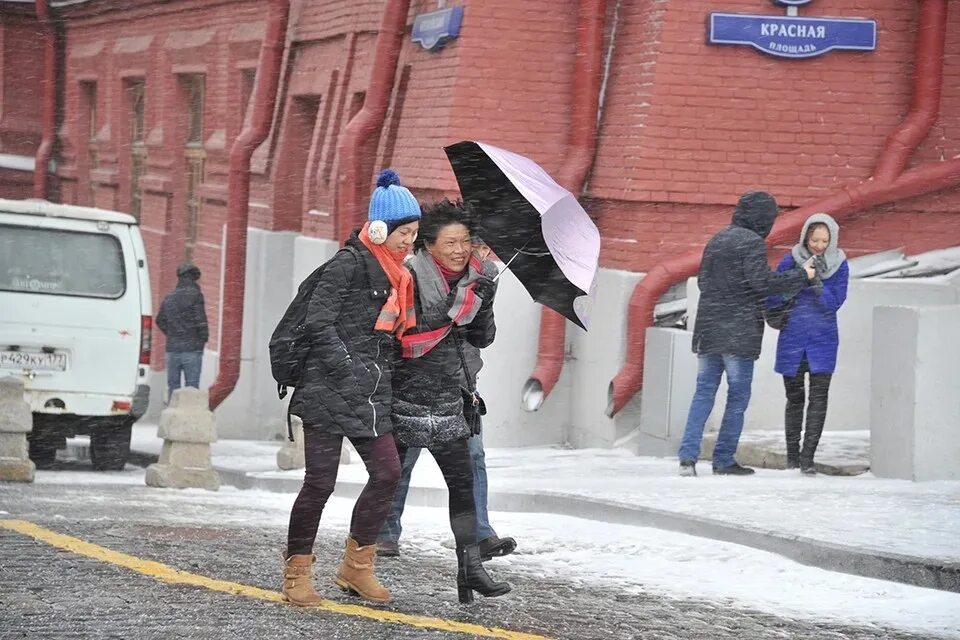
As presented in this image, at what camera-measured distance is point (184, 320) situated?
18.6 metres

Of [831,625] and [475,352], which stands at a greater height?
[475,352]

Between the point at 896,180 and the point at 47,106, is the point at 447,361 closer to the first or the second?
the point at 896,180

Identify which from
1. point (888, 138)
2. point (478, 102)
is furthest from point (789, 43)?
point (478, 102)

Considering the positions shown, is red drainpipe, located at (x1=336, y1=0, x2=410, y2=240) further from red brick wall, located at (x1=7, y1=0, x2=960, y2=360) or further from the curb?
the curb

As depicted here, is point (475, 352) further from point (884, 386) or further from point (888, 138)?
point (888, 138)

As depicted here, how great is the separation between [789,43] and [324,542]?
6.44m

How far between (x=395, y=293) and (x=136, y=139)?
19.9 meters

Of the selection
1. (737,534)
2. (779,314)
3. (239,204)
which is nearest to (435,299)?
(737,534)

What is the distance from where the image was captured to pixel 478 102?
14727 millimetres

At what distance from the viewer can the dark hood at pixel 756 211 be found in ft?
37.1

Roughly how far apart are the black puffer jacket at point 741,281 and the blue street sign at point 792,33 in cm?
287

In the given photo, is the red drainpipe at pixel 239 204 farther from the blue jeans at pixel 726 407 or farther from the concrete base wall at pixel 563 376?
the blue jeans at pixel 726 407

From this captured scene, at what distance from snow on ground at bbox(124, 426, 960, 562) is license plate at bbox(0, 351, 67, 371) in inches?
71.8

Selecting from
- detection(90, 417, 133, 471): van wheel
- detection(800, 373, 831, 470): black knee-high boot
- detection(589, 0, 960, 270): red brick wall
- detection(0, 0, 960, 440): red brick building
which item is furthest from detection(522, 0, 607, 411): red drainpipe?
detection(800, 373, 831, 470): black knee-high boot
